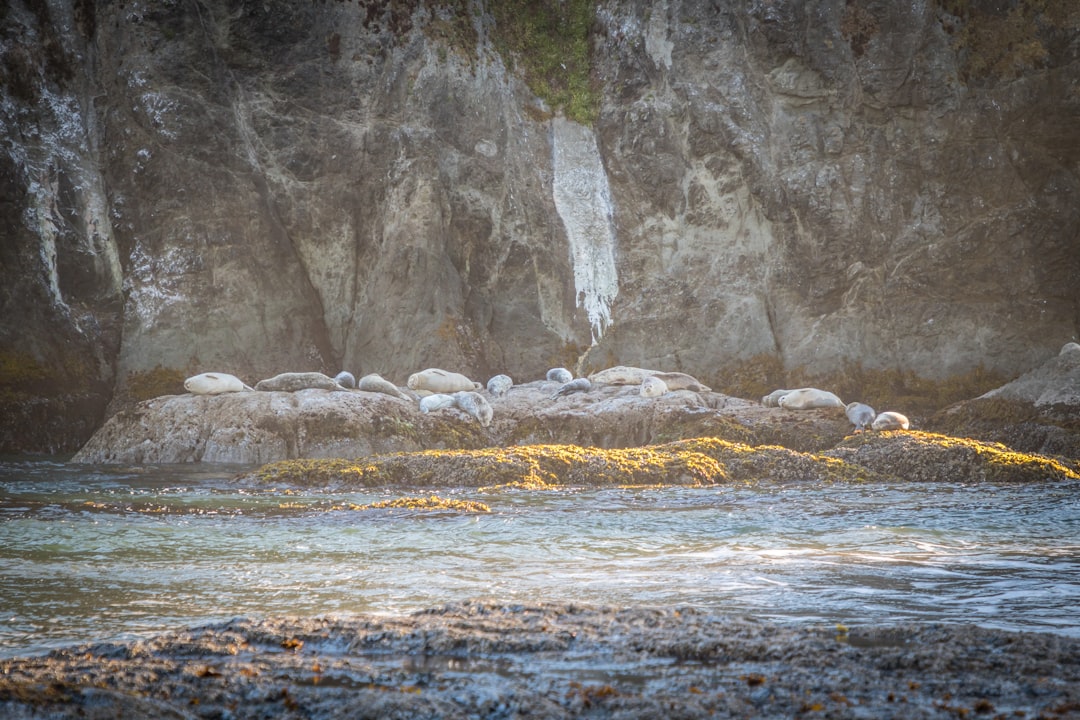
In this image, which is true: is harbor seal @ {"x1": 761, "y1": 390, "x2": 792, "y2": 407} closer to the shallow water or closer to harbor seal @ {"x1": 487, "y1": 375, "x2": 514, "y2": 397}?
harbor seal @ {"x1": 487, "y1": 375, "x2": 514, "y2": 397}

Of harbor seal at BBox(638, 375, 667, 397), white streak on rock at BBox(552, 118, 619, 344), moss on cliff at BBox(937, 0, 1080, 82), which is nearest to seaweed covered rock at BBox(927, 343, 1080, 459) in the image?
harbor seal at BBox(638, 375, 667, 397)

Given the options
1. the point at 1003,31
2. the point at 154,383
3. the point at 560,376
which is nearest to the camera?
the point at 560,376

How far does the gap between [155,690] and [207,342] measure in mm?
17030

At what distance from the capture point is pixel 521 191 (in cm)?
2095

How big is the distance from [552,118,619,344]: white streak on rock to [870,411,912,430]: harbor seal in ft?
25.7

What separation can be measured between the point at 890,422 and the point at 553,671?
37.3ft

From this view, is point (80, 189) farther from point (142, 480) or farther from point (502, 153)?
point (142, 480)

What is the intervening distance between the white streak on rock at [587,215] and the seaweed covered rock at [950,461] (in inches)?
374

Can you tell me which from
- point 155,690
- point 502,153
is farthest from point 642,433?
point 155,690

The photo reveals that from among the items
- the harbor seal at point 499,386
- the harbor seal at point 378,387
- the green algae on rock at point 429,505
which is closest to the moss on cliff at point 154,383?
the harbor seal at point 378,387

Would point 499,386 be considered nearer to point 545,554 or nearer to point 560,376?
point 560,376

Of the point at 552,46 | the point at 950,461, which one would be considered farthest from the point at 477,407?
the point at 552,46

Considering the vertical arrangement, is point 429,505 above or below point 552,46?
below

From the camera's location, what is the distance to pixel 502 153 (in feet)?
68.6
